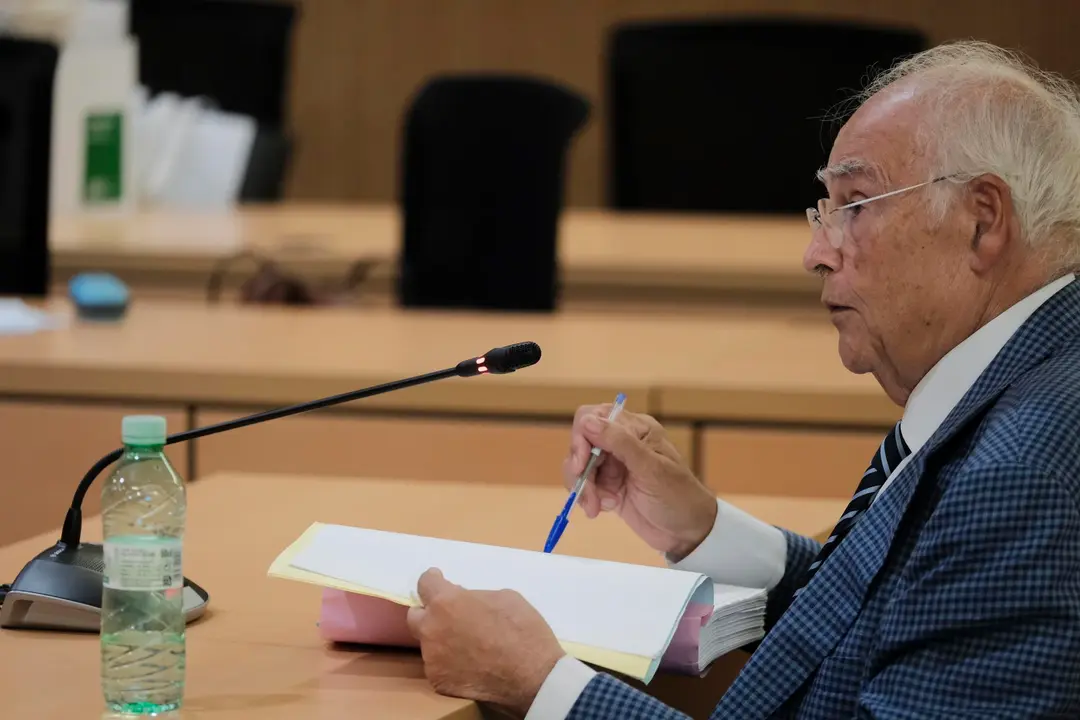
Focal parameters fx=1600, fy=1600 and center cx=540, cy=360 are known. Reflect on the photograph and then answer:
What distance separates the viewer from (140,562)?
105 centimetres

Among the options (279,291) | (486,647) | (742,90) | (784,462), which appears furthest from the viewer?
(742,90)

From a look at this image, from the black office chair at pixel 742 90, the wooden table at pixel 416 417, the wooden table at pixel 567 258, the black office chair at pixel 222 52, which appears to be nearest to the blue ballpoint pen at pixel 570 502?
the wooden table at pixel 416 417

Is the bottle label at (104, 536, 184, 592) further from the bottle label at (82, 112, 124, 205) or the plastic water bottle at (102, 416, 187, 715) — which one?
the bottle label at (82, 112, 124, 205)

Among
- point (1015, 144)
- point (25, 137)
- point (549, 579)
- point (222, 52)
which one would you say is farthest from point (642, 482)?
point (222, 52)

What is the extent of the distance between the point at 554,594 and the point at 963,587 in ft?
1.12

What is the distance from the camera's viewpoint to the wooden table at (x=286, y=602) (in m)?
1.13

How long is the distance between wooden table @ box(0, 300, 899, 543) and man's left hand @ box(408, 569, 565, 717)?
1066 millimetres

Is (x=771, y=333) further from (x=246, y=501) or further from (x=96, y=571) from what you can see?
(x=96, y=571)

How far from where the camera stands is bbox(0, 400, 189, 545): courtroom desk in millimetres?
2293

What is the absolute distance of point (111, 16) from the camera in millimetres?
3791

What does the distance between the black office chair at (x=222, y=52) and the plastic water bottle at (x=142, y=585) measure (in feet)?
12.4

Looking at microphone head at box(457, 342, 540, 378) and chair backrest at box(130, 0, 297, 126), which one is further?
chair backrest at box(130, 0, 297, 126)

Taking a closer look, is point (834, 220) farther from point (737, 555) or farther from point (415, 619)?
point (415, 619)

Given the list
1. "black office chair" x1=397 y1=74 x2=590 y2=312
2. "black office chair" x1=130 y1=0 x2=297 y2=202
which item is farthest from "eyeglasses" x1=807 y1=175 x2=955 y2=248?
"black office chair" x1=130 y1=0 x2=297 y2=202
